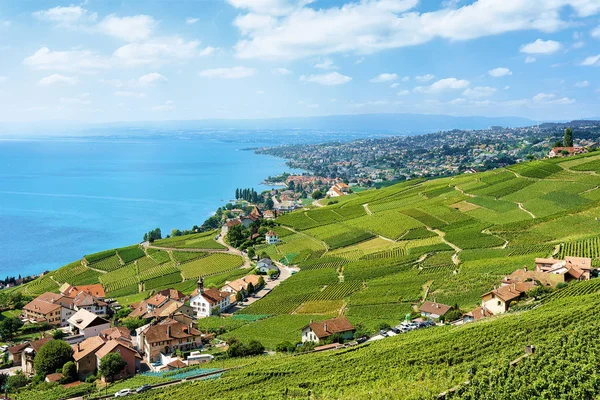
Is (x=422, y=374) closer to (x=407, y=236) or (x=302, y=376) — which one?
(x=302, y=376)

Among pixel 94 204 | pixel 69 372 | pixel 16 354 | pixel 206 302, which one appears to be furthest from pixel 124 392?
pixel 94 204

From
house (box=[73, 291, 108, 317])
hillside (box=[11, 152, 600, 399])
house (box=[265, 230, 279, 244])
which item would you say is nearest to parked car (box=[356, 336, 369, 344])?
hillside (box=[11, 152, 600, 399])

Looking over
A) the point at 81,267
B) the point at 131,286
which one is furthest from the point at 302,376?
the point at 81,267

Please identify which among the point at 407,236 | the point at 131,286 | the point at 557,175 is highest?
the point at 557,175

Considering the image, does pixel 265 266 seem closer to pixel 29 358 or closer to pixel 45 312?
pixel 45 312

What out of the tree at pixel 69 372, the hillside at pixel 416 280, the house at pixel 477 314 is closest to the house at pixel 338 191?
the hillside at pixel 416 280

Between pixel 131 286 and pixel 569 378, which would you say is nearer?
pixel 569 378

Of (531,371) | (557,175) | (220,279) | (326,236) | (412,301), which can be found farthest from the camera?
(557,175)
